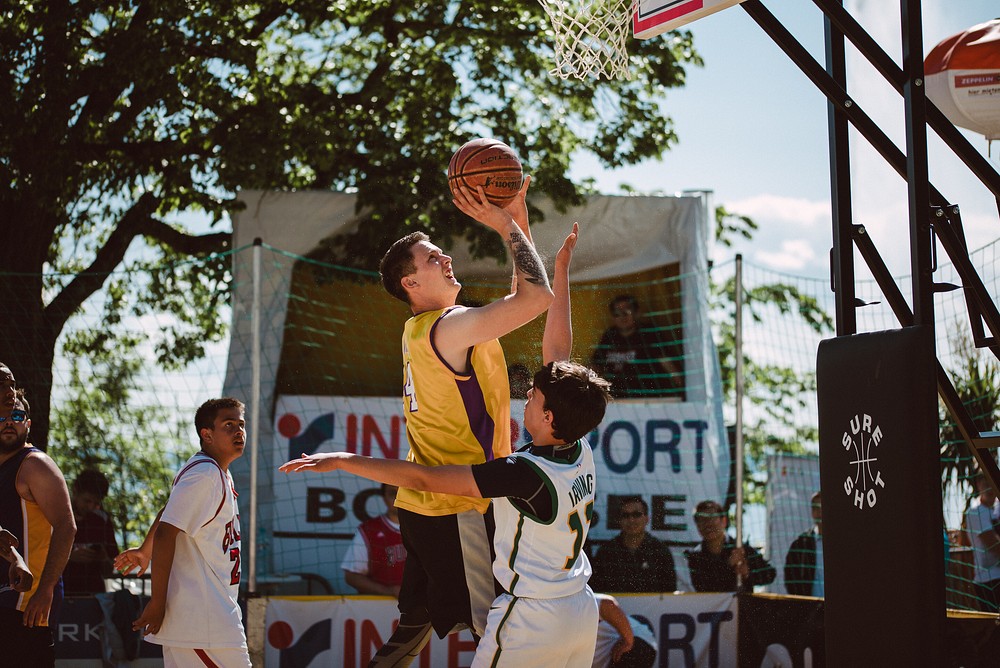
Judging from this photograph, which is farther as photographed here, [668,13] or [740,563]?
[740,563]

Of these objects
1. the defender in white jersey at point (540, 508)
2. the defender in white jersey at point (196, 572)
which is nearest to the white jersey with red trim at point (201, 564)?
the defender in white jersey at point (196, 572)

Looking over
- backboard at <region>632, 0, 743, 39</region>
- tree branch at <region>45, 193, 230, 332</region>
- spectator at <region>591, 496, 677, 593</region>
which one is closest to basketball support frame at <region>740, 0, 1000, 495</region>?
backboard at <region>632, 0, 743, 39</region>

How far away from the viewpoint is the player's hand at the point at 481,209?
432 centimetres

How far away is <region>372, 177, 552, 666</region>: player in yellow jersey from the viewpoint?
13.5 ft

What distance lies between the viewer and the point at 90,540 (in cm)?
846

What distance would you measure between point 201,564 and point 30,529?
2.94ft

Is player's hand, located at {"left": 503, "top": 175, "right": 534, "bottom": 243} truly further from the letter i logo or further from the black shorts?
the letter i logo

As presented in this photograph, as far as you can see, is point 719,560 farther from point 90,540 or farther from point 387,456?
point 90,540

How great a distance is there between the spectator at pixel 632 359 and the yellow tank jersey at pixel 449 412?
4.87 meters

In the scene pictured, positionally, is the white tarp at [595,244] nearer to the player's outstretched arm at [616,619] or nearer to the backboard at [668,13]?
the player's outstretched arm at [616,619]

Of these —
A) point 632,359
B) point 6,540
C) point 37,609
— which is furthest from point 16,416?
point 632,359

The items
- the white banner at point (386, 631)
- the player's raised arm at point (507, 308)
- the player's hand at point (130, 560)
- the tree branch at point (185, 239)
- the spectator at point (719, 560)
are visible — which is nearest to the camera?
the player's raised arm at point (507, 308)

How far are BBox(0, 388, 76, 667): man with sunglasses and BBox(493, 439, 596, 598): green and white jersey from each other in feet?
8.40

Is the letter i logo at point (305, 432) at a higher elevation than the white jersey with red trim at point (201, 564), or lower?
higher
